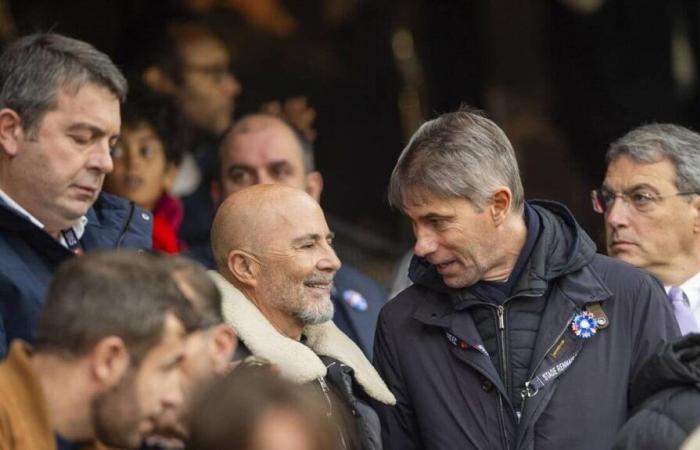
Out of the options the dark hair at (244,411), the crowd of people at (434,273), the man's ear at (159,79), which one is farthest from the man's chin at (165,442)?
the man's ear at (159,79)

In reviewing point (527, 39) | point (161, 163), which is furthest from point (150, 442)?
point (527, 39)

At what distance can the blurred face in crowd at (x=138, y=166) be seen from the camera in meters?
6.77

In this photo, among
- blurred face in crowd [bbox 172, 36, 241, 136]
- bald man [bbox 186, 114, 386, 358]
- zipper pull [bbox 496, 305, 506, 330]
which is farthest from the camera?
blurred face in crowd [bbox 172, 36, 241, 136]

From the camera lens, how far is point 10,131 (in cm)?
529

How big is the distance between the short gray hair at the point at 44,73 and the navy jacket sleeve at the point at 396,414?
1.22 meters

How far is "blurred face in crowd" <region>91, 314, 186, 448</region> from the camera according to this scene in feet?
12.9

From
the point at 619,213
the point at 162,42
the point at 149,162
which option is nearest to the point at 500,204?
the point at 619,213

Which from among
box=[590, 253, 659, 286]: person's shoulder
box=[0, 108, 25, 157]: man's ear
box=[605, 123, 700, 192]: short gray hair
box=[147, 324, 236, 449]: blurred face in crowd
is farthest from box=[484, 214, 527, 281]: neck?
box=[0, 108, 25, 157]: man's ear

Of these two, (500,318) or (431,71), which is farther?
(431,71)

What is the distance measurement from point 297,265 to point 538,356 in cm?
79

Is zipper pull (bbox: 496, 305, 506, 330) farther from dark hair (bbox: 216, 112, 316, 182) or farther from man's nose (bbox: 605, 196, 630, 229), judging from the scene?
dark hair (bbox: 216, 112, 316, 182)

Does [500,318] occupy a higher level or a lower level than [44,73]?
lower

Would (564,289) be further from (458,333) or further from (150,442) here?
(150,442)

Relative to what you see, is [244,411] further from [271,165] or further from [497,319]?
[271,165]
